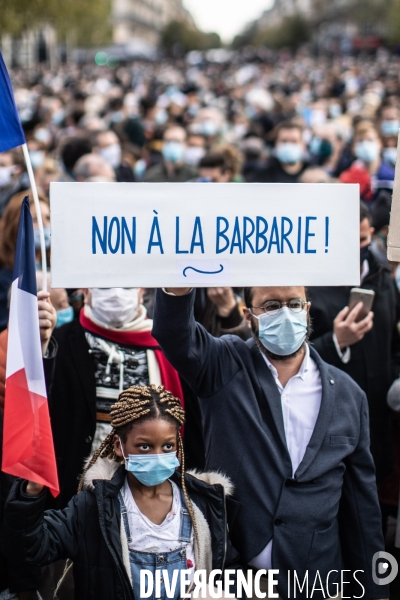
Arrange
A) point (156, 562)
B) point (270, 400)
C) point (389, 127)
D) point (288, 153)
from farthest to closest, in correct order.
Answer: point (389, 127) → point (288, 153) → point (270, 400) → point (156, 562)

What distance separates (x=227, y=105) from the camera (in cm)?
1997

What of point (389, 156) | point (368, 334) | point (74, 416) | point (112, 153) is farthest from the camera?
point (389, 156)

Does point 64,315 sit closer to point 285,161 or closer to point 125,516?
point 125,516

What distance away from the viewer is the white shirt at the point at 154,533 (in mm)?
2619

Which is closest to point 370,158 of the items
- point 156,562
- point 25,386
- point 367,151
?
point 367,151

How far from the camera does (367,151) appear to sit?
25.5 feet

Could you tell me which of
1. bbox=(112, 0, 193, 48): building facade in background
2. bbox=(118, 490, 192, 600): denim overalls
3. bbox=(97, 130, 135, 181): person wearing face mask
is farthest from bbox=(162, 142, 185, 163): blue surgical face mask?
bbox=(112, 0, 193, 48): building facade in background

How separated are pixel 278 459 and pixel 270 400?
0.65 feet

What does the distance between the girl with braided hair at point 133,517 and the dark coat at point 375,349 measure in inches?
47.6

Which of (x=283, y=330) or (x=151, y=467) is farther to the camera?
(x=283, y=330)

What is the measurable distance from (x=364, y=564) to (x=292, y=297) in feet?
3.15

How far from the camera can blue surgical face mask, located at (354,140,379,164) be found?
7.77 metres

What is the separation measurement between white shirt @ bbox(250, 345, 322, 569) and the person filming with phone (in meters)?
0.72

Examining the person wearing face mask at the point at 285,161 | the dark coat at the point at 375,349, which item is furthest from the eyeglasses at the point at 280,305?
the person wearing face mask at the point at 285,161
